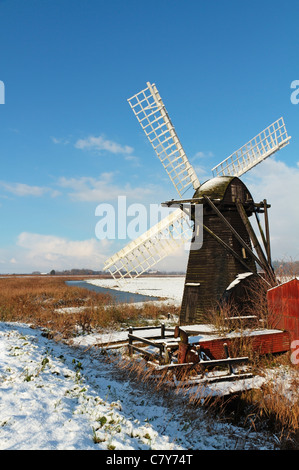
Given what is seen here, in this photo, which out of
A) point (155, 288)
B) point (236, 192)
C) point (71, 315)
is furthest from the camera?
point (155, 288)

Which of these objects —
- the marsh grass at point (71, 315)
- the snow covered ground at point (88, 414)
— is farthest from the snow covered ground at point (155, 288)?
the snow covered ground at point (88, 414)

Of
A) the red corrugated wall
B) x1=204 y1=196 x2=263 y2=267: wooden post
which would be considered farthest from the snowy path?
x1=204 y1=196 x2=263 y2=267: wooden post

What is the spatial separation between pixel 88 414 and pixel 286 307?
24.8 ft

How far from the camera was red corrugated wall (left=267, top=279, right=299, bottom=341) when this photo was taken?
1013 cm

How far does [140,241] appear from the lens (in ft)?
50.6

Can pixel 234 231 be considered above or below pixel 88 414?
above

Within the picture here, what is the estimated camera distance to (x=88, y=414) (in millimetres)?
5180

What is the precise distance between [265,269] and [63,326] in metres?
7.97

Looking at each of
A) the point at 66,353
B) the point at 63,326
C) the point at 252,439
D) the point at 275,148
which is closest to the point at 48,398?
the point at 66,353

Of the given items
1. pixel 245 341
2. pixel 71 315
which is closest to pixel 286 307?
pixel 245 341

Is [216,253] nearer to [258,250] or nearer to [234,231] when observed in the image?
[234,231]

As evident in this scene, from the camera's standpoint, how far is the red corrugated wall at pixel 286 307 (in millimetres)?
10133

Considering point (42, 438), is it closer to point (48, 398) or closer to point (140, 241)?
point (48, 398)
